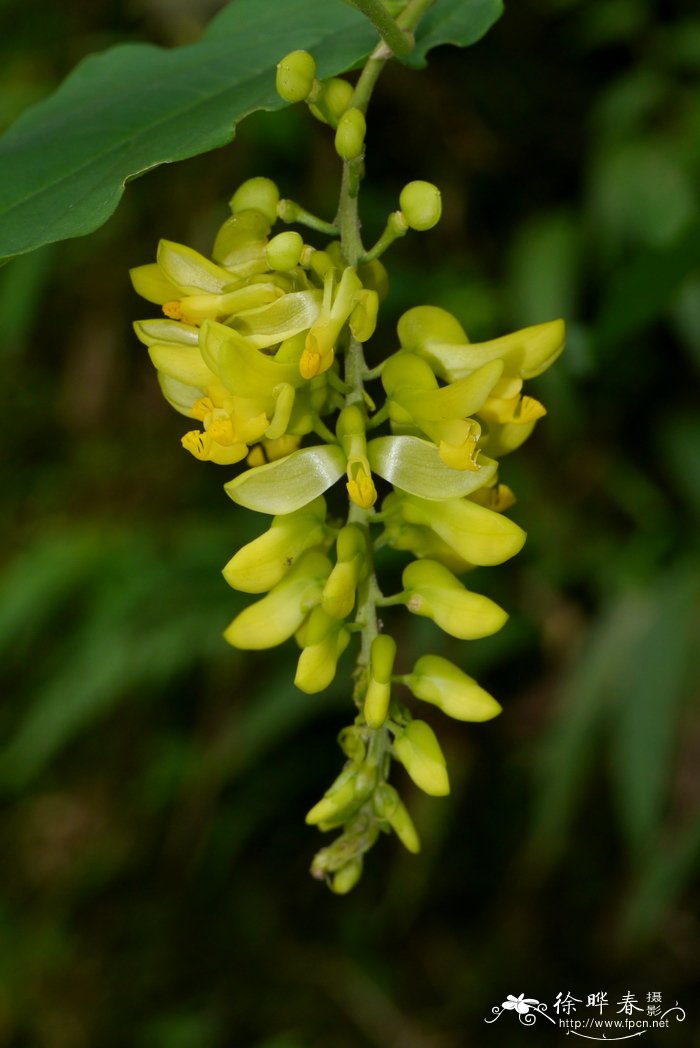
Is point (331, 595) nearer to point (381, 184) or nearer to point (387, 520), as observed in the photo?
point (387, 520)

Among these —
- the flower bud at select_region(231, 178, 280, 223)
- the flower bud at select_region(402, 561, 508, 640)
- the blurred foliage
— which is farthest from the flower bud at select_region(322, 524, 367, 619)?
the blurred foliage

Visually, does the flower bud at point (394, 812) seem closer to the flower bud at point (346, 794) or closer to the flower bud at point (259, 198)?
the flower bud at point (346, 794)

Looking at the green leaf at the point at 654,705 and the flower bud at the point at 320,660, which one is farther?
the green leaf at the point at 654,705

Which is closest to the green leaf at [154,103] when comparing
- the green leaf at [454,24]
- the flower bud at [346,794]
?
the green leaf at [454,24]

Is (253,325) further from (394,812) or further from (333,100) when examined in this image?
(394,812)

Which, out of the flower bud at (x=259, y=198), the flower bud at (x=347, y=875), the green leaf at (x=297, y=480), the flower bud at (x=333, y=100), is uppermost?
the flower bud at (x=333, y=100)

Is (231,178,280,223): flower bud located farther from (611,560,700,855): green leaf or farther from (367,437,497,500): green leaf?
(611,560,700,855): green leaf
